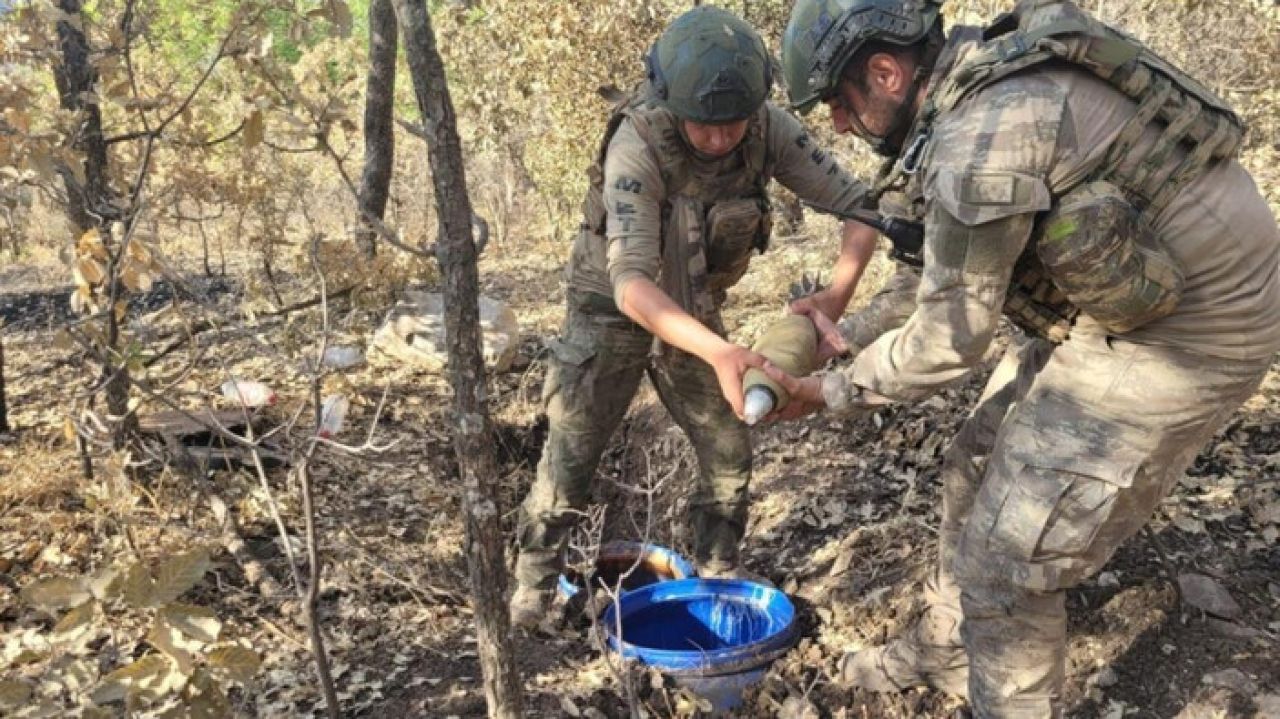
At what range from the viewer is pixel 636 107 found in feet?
11.0

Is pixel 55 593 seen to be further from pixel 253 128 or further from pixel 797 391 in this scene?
pixel 797 391

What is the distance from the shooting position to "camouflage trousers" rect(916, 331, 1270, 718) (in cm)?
243

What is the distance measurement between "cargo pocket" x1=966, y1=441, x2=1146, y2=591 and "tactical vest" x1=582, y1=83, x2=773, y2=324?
1317 mm

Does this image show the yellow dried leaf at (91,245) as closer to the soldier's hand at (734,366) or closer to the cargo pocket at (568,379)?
the cargo pocket at (568,379)

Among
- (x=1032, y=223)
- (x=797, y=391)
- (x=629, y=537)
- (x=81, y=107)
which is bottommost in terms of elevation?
(x=629, y=537)

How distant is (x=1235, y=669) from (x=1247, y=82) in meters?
6.53

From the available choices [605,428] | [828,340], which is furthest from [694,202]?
[605,428]

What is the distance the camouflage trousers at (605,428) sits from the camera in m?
3.55

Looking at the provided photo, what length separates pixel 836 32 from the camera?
8.16ft

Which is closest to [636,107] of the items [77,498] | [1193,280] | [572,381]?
[572,381]

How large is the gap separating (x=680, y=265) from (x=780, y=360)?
2.29ft

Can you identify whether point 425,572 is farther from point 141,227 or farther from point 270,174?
point 270,174

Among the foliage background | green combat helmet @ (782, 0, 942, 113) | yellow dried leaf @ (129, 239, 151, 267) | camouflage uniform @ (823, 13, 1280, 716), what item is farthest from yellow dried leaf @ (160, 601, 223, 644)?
green combat helmet @ (782, 0, 942, 113)

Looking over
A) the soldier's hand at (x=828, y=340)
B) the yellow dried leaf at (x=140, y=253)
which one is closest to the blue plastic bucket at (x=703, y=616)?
the soldier's hand at (x=828, y=340)
